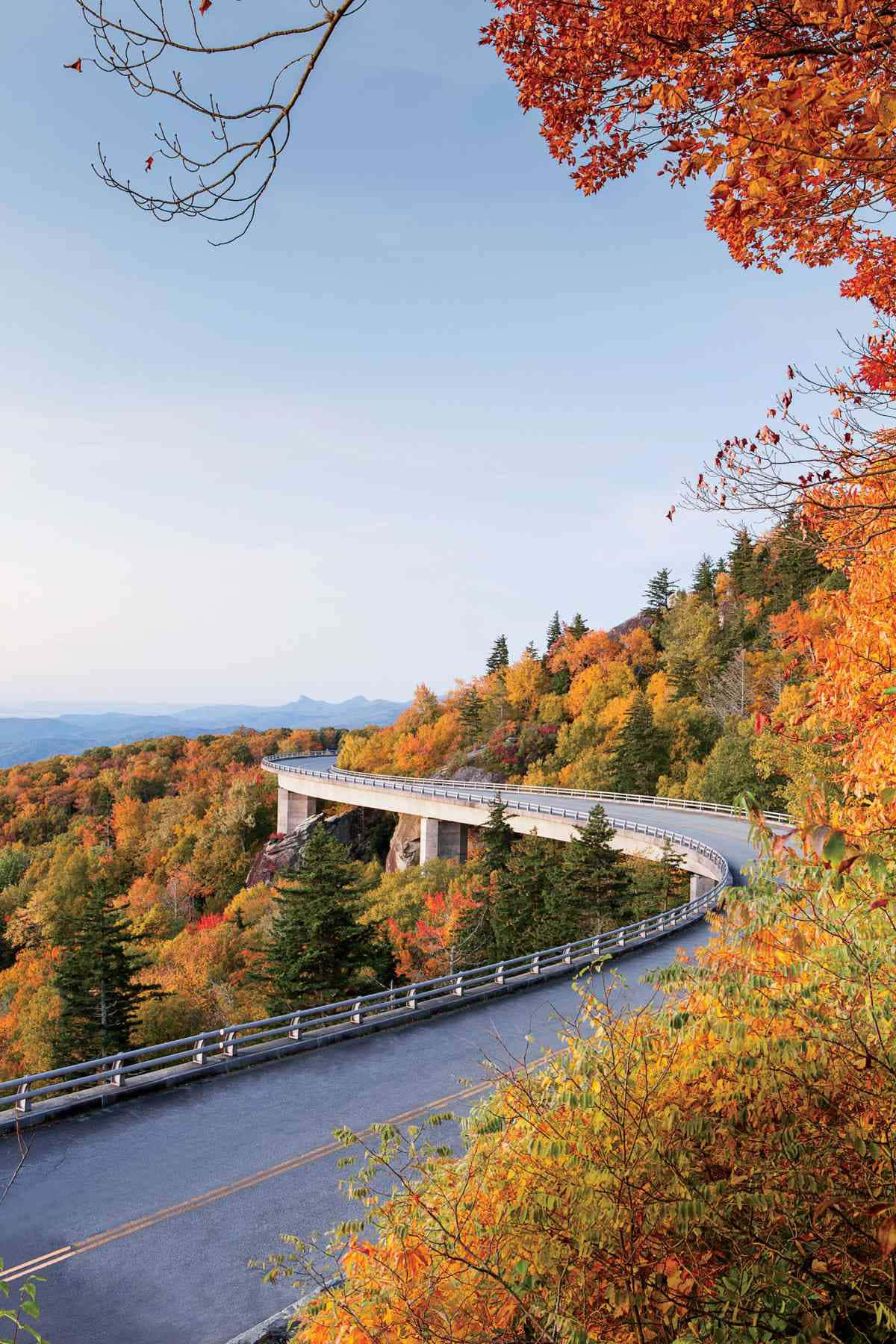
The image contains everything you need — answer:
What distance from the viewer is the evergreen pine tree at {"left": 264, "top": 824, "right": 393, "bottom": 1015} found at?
25.6 meters

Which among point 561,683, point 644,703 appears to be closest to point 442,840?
point 644,703

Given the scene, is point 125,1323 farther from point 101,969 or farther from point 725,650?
point 725,650

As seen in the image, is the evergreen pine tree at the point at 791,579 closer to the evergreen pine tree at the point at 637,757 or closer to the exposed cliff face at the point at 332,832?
the evergreen pine tree at the point at 637,757

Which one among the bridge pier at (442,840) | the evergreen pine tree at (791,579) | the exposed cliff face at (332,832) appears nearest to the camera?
the bridge pier at (442,840)

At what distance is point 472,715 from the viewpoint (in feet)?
287

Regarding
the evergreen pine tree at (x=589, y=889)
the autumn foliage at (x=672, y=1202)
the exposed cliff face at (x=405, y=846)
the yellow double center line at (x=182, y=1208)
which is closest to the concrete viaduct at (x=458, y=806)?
the exposed cliff face at (x=405, y=846)

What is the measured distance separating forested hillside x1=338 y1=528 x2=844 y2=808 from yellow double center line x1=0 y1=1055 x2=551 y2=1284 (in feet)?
129

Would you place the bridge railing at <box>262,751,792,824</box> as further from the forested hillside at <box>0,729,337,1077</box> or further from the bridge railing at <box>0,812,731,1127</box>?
the bridge railing at <box>0,812,731,1127</box>

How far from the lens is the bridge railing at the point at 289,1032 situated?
43.0 ft

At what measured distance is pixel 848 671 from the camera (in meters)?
7.44

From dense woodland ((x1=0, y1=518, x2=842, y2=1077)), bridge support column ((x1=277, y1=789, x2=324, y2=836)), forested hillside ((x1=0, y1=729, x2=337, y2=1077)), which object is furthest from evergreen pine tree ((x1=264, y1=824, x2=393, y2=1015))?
bridge support column ((x1=277, y1=789, x2=324, y2=836))

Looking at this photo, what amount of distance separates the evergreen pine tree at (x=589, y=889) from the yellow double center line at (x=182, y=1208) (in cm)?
2220

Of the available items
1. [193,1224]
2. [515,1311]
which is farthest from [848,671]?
[193,1224]

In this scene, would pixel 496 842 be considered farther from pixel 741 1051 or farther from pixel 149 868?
pixel 149 868
